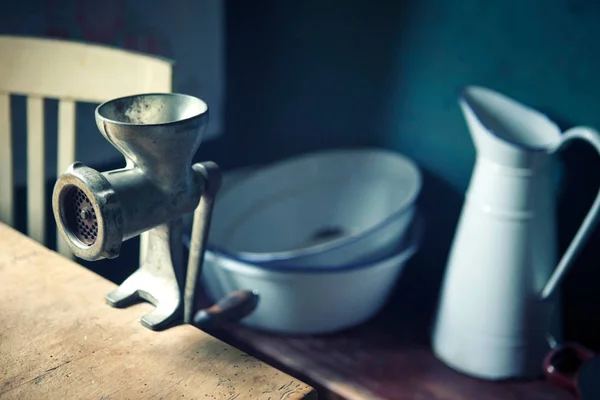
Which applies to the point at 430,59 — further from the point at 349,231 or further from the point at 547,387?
the point at 547,387

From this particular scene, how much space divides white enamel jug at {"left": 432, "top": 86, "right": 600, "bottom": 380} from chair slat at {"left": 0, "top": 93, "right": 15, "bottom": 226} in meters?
0.76

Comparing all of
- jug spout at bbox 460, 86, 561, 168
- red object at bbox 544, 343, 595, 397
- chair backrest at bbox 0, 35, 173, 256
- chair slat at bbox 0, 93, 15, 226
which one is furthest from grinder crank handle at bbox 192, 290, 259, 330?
red object at bbox 544, 343, 595, 397

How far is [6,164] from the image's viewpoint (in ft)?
2.99

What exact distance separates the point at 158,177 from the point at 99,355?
0.17 metres

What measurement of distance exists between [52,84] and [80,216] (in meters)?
0.40

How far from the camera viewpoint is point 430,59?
137 cm

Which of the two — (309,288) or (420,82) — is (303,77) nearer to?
(420,82)

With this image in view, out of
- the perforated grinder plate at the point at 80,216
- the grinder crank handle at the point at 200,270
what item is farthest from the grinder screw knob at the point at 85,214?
the grinder crank handle at the point at 200,270

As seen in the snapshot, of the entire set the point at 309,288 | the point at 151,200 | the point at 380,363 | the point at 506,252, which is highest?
the point at 151,200

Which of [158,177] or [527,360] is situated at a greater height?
[158,177]

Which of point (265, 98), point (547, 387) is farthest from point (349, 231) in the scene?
point (547, 387)

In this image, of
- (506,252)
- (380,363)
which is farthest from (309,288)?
(506,252)

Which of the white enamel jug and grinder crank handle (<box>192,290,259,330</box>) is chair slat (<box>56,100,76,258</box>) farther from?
the white enamel jug

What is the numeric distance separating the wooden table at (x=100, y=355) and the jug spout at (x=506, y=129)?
0.69 m
